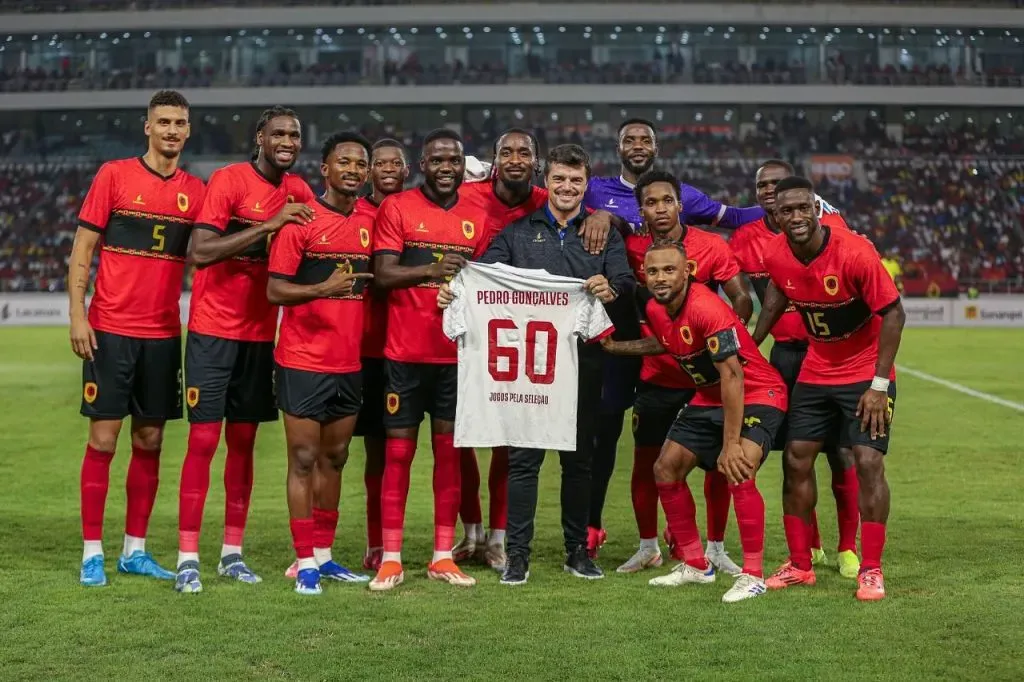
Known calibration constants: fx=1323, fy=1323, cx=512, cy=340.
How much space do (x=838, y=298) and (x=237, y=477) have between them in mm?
3347

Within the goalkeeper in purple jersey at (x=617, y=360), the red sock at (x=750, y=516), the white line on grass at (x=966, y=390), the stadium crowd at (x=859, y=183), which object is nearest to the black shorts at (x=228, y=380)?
the goalkeeper in purple jersey at (x=617, y=360)

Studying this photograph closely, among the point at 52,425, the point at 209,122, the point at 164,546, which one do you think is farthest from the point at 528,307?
the point at 209,122

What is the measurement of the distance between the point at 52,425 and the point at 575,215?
9.40 m

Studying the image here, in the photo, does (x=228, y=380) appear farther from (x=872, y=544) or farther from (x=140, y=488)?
(x=872, y=544)

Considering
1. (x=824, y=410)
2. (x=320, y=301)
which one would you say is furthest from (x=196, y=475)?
(x=824, y=410)

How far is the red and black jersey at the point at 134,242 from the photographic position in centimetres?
698

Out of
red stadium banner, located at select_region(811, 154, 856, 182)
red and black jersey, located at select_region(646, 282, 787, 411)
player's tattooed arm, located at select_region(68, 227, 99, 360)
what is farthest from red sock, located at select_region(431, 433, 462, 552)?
red stadium banner, located at select_region(811, 154, 856, 182)

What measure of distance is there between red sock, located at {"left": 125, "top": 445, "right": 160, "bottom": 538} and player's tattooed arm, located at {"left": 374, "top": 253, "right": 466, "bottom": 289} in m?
1.59

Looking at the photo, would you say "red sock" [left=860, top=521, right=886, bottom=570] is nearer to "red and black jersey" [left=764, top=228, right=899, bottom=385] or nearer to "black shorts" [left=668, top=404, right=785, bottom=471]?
"black shorts" [left=668, top=404, right=785, bottom=471]

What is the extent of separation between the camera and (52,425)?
14.7m

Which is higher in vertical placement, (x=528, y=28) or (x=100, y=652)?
(x=528, y=28)

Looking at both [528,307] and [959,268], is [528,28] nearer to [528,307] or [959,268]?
[959,268]

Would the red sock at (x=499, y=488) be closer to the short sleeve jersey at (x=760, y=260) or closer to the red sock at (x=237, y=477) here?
the red sock at (x=237, y=477)

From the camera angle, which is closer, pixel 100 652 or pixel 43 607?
pixel 100 652
